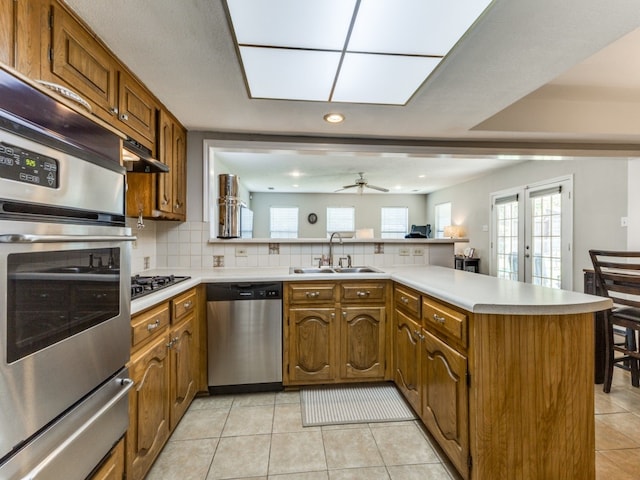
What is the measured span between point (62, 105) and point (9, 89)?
163 millimetres

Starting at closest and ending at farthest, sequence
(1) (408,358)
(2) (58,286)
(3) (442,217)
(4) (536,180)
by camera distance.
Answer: (2) (58,286), (1) (408,358), (4) (536,180), (3) (442,217)

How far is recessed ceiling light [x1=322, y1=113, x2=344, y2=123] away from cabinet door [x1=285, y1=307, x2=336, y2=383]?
144 centimetres

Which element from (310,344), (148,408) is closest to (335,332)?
(310,344)

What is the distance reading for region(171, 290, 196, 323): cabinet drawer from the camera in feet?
5.69

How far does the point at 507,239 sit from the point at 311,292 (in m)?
4.66

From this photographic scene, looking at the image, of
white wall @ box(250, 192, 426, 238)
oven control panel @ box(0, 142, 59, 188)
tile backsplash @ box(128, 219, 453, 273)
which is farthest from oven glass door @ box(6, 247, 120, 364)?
white wall @ box(250, 192, 426, 238)

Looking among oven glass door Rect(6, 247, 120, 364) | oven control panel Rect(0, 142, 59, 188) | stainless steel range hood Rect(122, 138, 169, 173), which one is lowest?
→ oven glass door Rect(6, 247, 120, 364)

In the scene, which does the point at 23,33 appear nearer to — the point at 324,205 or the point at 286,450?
the point at 286,450

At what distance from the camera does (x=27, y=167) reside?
0.69 meters

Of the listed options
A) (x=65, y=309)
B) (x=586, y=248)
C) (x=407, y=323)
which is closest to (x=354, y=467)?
(x=407, y=323)

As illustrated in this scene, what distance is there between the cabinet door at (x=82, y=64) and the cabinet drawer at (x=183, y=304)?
102 cm

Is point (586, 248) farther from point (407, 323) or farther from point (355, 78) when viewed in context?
point (355, 78)

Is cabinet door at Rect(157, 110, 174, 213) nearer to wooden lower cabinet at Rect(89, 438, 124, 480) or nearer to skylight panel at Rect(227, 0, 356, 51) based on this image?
skylight panel at Rect(227, 0, 356, 51)

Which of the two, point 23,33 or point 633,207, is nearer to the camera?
point 23,33
